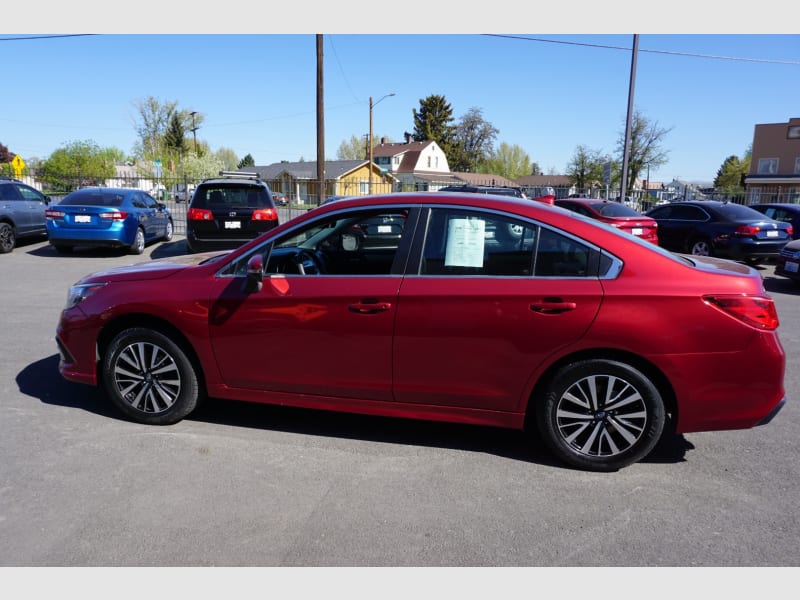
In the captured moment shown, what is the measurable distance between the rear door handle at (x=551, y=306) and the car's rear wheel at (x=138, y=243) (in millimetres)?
11928

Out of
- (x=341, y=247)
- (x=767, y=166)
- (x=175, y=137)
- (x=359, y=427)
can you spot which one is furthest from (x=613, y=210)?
(x=175, y=137)

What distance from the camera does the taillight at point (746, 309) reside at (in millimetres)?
3490

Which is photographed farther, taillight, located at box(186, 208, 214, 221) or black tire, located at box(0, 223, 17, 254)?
black tire, located at box(0, 223, 17, 254)

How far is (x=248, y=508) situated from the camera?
3309 millimetres

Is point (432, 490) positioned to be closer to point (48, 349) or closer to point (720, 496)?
point (720, 496)

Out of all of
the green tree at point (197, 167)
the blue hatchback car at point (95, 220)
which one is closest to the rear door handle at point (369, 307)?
the blue hatchback car at point (95, 220)

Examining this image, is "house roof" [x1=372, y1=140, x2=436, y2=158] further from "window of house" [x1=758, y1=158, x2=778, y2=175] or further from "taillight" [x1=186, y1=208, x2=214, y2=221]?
"taillight" [x1=186, y1=208, x2=214, y2=221]

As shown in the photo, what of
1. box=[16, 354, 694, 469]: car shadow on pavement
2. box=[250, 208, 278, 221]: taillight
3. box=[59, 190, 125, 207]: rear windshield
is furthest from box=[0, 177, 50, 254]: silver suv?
box=[16, 354, 694, 469]: car shadow on pavement

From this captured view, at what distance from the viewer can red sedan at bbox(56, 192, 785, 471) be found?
3.52m

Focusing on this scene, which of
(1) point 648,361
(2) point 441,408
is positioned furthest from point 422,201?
(1) point 648,361

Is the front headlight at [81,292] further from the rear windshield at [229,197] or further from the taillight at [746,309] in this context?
the rear windshield at [229,197]

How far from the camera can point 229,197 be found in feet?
36.4

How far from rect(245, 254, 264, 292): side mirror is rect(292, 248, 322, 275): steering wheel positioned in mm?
317

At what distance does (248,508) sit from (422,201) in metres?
2.20
